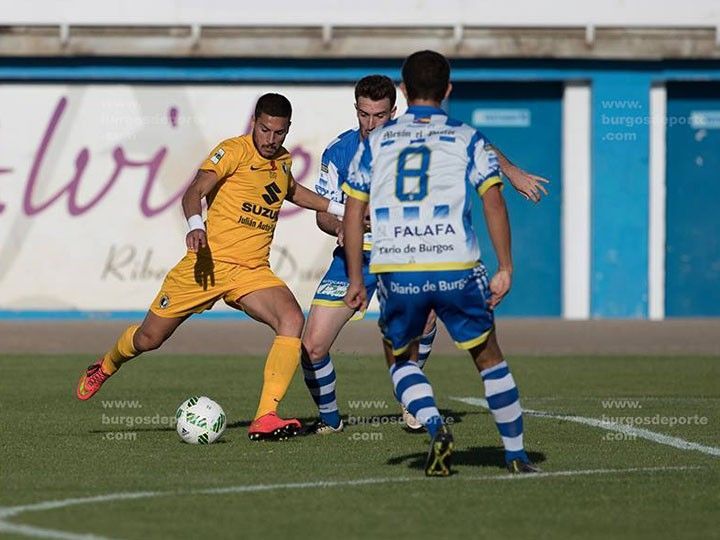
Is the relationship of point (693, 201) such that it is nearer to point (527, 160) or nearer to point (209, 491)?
point (527, 160)

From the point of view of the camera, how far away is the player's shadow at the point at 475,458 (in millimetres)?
8469

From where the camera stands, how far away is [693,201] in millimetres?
24172

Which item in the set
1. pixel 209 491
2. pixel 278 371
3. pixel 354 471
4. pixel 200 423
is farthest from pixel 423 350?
pixel 209 491

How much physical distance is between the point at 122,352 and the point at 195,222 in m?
1.08

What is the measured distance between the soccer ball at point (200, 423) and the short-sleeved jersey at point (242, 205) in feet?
3.06

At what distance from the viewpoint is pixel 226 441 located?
9609mm

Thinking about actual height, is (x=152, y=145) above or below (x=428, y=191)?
above

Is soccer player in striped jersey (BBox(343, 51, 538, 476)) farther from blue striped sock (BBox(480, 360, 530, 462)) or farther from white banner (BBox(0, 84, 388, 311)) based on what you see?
white banner (BBox(0, 84, 388, 311))

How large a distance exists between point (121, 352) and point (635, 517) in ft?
13.5

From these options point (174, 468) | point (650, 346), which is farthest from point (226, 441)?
point (650, 346)

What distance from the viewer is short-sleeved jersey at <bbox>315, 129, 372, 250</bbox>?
1023cm

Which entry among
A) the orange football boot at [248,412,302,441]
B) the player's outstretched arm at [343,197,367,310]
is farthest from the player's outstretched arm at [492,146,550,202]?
the orange football boot at [248,412,302,441]

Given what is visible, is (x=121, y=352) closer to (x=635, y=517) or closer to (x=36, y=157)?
(x=635, y=517)

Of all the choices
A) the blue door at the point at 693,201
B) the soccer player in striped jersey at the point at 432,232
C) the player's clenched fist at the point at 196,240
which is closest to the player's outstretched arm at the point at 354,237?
the soccer player in striped jersey at the point at 432,232
